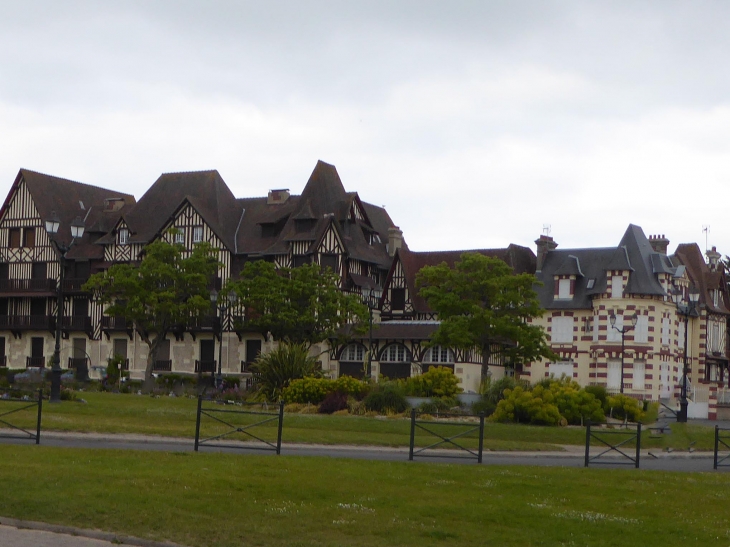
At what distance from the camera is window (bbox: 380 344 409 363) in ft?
177

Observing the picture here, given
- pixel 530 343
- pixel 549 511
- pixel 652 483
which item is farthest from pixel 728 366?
pixel 549 511

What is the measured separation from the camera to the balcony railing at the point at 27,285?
60938 mm

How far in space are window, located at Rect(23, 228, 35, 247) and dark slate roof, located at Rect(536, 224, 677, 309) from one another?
1129 inches

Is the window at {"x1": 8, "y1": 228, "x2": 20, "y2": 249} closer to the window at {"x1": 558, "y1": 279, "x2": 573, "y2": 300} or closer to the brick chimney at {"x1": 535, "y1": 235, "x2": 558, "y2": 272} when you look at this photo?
the brick chimney at {"x1": 535, "y1": 235, "x2": 558, "y2": 272}

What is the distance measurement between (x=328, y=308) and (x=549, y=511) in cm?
3747

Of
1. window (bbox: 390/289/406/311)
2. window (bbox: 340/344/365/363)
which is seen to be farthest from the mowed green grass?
window (bbox: 390/289/406/311)

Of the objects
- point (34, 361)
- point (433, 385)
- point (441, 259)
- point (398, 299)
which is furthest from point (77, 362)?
point (433, 385)

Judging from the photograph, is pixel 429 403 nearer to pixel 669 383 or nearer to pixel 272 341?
pixel 272 341

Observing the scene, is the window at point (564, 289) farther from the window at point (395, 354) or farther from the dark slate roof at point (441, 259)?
the window at point (395, 354)

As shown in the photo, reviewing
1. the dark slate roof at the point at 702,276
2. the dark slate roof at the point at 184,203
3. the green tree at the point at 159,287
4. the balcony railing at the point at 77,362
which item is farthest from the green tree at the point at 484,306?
the balcony railing at the point at 77,362

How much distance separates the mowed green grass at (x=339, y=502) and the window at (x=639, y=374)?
1500 inches

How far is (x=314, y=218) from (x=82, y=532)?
45885 mm

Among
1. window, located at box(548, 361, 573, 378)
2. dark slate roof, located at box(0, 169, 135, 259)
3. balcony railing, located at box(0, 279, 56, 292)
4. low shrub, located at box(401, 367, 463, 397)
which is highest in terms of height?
dark slate roof, located at box(0, 169, 135, 259)

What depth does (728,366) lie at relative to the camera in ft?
212
